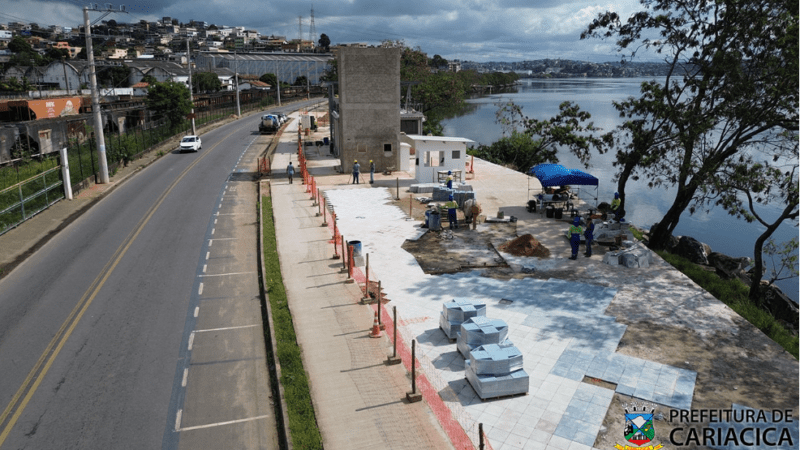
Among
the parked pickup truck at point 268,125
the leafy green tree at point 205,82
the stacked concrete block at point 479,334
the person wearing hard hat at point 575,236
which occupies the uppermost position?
the leafy green tree at point 205,82

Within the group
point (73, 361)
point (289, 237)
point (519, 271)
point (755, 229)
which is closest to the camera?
point (73, 361)

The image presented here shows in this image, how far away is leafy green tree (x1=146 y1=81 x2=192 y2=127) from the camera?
57.1m

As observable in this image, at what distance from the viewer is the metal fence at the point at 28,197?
1008 inches

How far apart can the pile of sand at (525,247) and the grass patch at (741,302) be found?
6222 millimetres

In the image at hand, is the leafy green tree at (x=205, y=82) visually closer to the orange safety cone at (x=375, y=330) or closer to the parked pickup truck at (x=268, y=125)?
the parked pickup truck at (x=268, y=125)

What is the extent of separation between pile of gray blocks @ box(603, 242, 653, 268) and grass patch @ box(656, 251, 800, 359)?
2.84 m

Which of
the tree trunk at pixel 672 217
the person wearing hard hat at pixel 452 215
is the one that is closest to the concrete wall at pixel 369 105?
the person wearing hard hat at pixel 452 215

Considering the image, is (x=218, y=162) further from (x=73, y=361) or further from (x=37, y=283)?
(x=73, y=361)

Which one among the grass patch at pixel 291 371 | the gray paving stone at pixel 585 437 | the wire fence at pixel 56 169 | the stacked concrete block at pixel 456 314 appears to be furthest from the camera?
the wire fence at pixel 56 169

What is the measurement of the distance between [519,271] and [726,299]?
24.7 feet

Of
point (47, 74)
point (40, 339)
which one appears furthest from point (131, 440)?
point (47, 74)

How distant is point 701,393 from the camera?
42.2ft

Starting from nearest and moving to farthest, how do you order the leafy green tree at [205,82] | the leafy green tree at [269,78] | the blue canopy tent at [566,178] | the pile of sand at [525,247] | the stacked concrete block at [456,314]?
the stacked concrete block at [456,314] < the pile of sand at [525,247] < the blue canopy tent at [566,178] < the leafy green tree at [205,82] < the leafy green tree at [269,78]

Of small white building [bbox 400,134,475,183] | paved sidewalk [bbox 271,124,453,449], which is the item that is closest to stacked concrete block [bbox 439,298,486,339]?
paved sidewalk [bbox 271,124,453,449]
